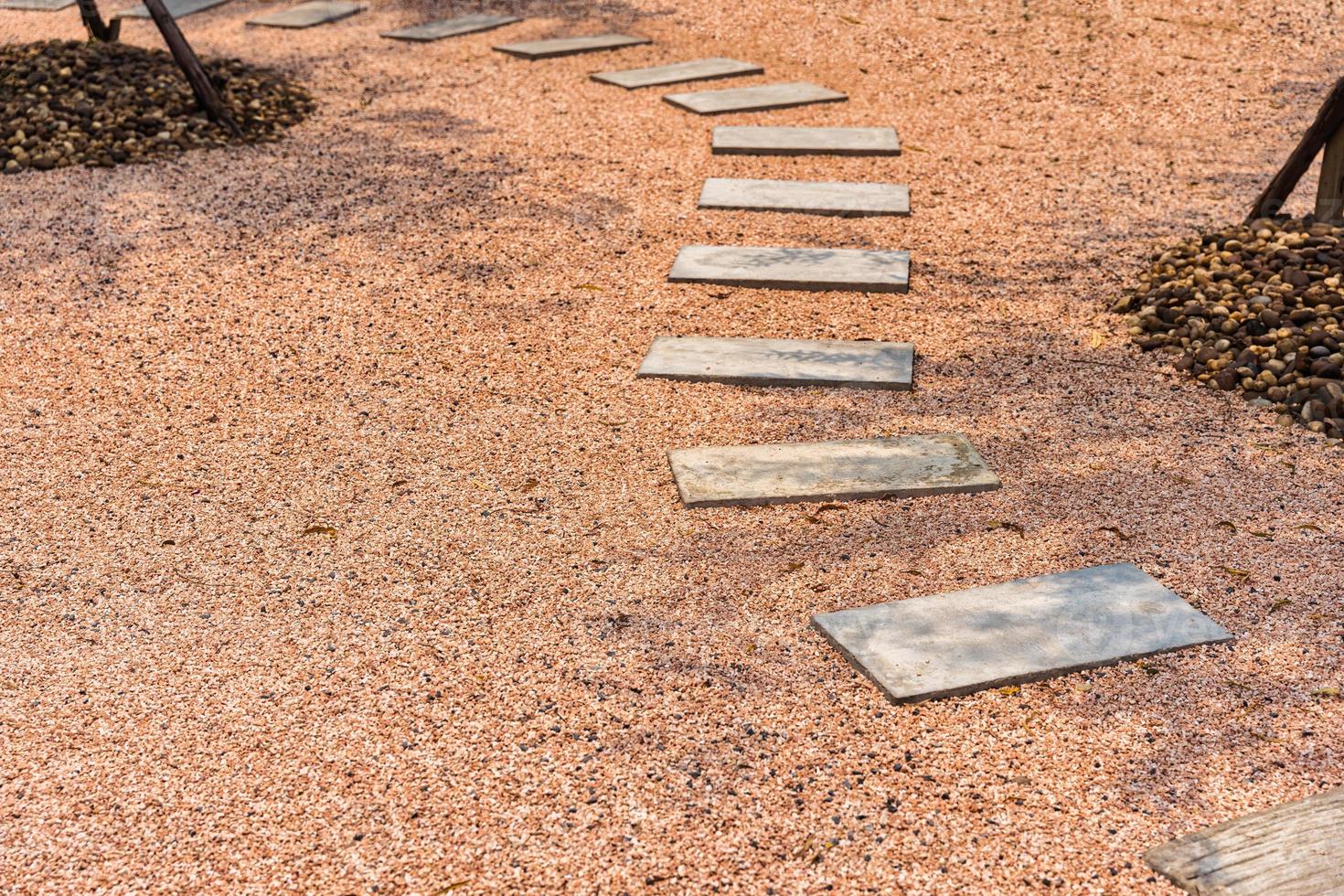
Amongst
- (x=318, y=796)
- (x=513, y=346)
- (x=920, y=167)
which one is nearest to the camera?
(x=318, y=796)

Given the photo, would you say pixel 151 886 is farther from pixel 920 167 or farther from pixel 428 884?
pixel 920 167

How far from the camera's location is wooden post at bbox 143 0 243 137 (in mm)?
7277

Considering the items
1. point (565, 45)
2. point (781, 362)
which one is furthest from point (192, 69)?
point (781, 362)

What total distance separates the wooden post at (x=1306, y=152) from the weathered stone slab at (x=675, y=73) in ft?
13.3

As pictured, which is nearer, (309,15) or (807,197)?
(807,197)

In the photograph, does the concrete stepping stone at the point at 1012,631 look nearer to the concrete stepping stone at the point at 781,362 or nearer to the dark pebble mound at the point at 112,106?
the concrete stepping stone at the point at 781,362

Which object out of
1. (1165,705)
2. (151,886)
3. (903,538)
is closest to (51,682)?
(151,886)

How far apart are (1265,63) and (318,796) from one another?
27.0 feet

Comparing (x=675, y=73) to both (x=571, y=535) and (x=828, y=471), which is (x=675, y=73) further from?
(x=571, y=535)

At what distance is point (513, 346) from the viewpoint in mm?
4965

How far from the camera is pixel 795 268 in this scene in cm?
563

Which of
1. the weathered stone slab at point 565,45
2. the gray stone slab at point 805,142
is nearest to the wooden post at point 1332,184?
the gray stone slab at point 805,142

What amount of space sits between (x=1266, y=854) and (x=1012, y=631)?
846mm

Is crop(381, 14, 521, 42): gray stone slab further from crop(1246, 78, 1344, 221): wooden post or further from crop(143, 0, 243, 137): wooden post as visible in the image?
crop(1246, 78, 1344, 221): wooden post
